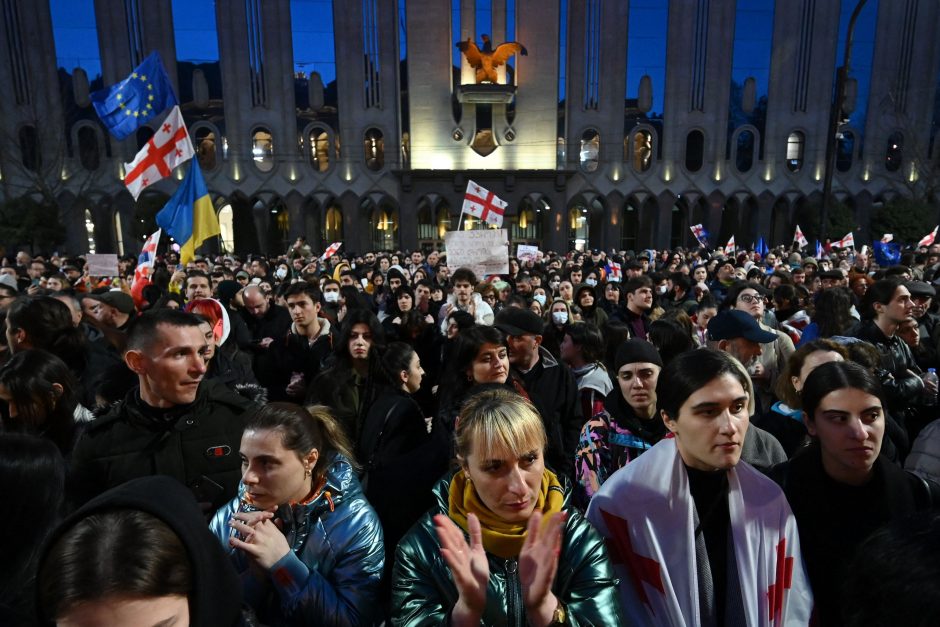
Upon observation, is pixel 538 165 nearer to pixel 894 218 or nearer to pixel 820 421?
pixel 894 218

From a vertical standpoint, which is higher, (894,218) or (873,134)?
(873,134)

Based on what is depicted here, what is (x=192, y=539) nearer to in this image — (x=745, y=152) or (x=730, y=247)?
(x=730, y=247)

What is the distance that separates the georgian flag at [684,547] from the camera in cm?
192

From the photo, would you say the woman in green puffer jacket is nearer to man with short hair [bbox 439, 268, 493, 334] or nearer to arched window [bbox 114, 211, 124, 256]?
man with short hair [bbox 439, 268, 493, 334]

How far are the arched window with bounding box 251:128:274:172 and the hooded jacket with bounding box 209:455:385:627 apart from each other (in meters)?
28.3

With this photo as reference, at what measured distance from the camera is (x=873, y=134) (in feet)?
93.9

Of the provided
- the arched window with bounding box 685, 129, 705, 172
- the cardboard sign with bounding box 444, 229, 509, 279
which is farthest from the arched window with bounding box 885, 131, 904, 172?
the cardboard sign with bounding box 444, 229, 509, 279

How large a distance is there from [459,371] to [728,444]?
1706mm

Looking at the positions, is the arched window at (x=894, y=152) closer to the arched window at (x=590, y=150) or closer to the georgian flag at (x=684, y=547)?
the arched window at (x=590, y=150)

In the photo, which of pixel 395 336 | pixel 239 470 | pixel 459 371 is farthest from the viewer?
pixel 395 336

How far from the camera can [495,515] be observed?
6.16ft

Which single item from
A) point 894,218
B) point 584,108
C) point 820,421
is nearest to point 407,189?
point 584,108

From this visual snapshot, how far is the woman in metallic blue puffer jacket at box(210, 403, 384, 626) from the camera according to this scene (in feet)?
5.94

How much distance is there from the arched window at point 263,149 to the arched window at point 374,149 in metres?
4.81
